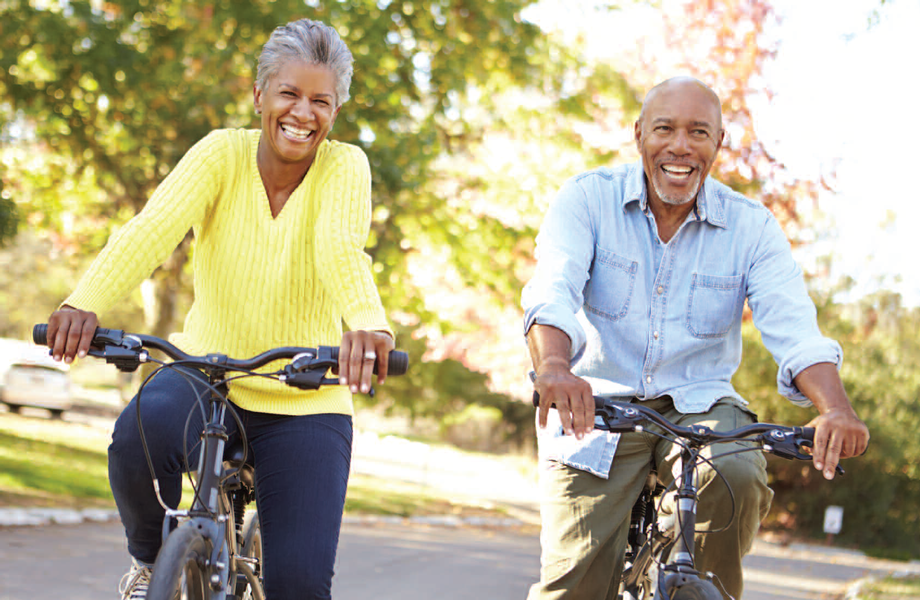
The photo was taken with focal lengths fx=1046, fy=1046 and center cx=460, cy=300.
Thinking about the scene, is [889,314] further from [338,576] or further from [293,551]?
[293,551]

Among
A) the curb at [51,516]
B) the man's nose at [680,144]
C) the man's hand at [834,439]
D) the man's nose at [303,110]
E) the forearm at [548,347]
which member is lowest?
the curb at [51,516]

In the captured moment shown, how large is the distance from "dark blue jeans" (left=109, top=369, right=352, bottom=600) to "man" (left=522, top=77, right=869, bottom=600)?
726mm

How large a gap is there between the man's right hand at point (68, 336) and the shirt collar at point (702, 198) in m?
1.79

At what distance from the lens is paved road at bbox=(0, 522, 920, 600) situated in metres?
6.66

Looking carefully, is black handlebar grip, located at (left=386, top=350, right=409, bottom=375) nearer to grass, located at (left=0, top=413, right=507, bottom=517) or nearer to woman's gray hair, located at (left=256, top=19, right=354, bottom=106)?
woman's gray hair, located at (left=256, top=19, right=354, bottom=106)

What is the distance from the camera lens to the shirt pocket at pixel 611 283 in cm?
347

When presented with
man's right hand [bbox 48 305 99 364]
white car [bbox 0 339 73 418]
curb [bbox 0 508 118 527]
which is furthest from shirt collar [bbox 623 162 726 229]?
white car [bbox 0 339 73 418]

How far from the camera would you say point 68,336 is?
9.05ft

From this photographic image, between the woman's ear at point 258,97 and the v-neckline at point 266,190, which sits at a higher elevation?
the woman's ear at point 258,97

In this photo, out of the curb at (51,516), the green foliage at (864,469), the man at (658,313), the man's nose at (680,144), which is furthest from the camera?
the green foliage at (864,469)

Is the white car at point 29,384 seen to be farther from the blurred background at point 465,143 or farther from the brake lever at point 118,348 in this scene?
the brake lever at point 118,348

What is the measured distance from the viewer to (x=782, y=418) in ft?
55.0

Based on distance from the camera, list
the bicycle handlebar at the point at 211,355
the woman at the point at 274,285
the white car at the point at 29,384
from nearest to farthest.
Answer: the bicycle handlebar at the point at 211,355, the woman at the point at 274,285, the white car at the point at 29,384

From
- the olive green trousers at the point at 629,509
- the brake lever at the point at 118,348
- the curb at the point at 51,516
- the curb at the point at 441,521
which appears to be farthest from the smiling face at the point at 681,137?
the curb at the point at 441,521
